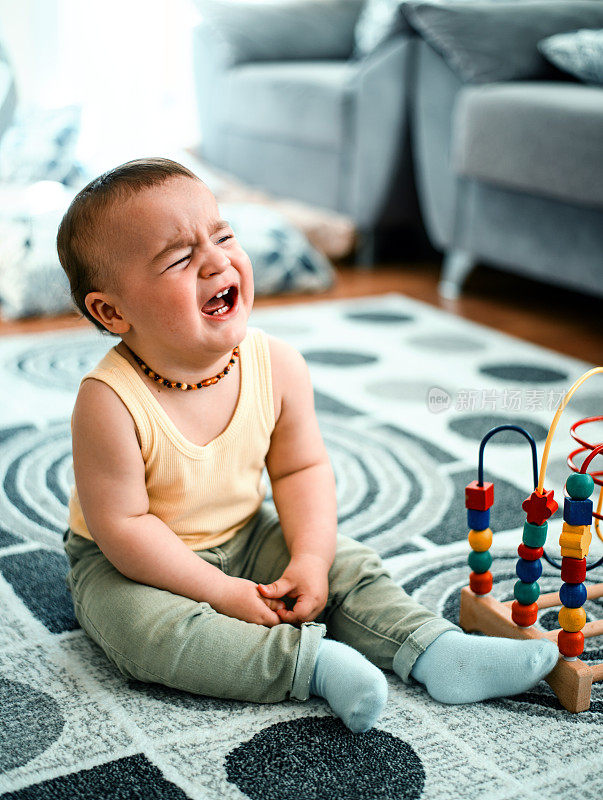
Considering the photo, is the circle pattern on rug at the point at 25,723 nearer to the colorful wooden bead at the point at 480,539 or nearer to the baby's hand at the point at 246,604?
the baby's hand at the point at 246,604

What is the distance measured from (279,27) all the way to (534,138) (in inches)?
50.2

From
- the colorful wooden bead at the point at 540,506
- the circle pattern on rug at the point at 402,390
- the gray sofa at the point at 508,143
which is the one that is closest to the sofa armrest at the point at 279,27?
the gray sofa at the point at 508,143

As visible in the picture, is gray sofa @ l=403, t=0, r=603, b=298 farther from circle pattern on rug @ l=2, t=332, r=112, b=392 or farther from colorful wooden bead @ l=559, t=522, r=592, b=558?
colorful wooden bead @ l=559, t=522, r=592, b=558

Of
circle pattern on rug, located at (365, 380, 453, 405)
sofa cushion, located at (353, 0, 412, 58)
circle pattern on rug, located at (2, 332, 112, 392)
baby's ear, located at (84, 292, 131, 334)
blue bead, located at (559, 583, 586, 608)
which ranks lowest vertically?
circle pattern on rug, located at (365, 380, 453, 405)

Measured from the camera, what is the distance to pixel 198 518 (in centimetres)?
82

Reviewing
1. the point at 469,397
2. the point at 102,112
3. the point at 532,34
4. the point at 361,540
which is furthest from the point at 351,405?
the point at 102,112

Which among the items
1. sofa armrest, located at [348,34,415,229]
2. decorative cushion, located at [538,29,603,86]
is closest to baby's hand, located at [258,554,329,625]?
decorative cushion, located at [538,29,603,86]

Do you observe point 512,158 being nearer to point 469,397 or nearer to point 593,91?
point 593,91

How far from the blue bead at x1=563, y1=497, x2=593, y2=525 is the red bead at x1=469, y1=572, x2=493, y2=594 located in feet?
0.45

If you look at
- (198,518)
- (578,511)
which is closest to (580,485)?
(578,511)

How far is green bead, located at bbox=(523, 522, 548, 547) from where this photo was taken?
0.72m

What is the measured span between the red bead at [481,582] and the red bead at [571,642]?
96 mm

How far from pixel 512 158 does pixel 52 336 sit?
0.96 metres

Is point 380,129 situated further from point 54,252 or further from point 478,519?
point 478,519
